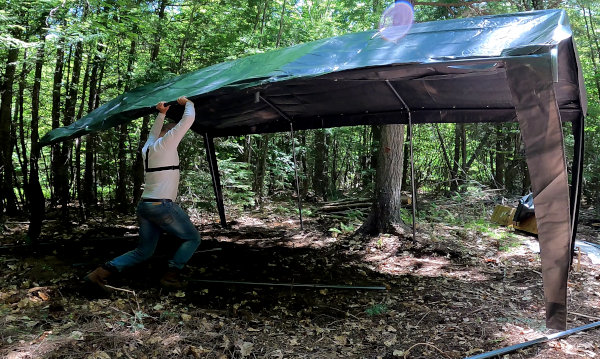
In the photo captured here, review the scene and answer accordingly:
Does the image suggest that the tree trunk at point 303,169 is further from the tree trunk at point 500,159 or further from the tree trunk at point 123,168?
the tree trunk at point 500,159

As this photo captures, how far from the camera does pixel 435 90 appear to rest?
15.3 feet

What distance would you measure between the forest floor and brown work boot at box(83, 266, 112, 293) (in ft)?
0.32

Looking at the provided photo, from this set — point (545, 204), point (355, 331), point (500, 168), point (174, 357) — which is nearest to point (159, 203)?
point (174, 357)

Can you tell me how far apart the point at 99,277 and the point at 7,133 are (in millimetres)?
4984

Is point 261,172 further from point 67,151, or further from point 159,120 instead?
point 159,120

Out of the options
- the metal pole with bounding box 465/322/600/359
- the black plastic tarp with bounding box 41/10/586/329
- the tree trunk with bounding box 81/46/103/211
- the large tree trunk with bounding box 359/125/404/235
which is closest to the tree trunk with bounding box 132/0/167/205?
the tree trunk with bounding box 81/46/103/211

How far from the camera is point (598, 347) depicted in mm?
3025

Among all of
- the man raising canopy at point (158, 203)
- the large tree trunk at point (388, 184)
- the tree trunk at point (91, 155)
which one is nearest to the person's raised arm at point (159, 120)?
the man raising canopy at point (158, 203)

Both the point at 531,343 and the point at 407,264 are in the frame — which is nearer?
the point at 531,343

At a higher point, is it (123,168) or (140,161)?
(140,161)

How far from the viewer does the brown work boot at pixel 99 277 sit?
3574 mm

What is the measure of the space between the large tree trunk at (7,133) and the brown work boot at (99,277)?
4581mm

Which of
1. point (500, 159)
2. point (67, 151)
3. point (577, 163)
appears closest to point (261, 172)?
point (67, 151)

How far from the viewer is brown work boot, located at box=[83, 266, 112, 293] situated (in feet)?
11.7
